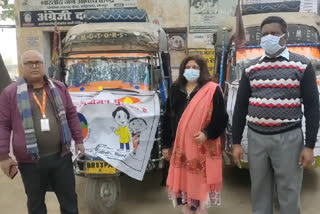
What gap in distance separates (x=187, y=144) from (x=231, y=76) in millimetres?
2039

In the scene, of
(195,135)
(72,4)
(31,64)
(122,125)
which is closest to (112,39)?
(122,125)

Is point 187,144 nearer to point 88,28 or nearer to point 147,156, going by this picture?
point 147,156

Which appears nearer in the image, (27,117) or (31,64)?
(27,117)

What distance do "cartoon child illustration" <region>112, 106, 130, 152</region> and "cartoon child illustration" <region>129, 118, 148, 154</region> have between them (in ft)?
0.19

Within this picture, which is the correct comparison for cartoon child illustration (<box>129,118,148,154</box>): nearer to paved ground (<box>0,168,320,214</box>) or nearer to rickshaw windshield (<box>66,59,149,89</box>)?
rickshaw windshield (<box>66,59,149,89</box>)

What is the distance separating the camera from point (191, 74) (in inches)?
127

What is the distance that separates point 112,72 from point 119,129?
103 centimetres

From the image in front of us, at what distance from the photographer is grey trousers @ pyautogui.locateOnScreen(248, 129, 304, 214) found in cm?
255

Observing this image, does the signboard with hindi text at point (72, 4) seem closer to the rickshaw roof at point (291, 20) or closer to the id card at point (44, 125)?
the rickshaw roof at point (291, 20)

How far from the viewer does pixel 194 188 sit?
324 centimetres

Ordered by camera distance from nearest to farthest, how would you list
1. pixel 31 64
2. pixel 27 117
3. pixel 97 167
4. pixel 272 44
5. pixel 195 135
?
1. pixel 272 44
2. pixel 27 117
3. pixel 31 64
4. pixel 195 135
5. pixel 97 167

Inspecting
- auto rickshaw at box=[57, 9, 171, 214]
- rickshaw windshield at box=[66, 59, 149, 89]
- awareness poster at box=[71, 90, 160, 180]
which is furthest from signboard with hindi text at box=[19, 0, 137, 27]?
awareness poster at box=[71, 90, 160, 180]

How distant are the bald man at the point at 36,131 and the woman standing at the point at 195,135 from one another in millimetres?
1010

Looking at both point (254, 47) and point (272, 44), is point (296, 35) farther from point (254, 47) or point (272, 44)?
point (272, 44)
